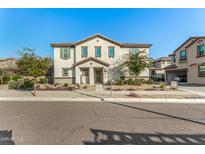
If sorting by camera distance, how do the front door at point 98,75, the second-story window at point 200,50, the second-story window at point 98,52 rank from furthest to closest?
the front door at point 98,75 < the second-story window at point 98,52 < the second-story window at point 200,50

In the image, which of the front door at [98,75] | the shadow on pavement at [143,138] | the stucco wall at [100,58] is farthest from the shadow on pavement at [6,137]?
the front door at [98,75]

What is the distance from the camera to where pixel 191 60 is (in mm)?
25156

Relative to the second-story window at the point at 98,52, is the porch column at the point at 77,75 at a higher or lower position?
lower

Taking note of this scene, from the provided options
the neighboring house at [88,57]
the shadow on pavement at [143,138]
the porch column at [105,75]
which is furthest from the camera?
the neighboring house at [88,57]

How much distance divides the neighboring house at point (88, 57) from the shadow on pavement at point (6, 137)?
59.8 ft

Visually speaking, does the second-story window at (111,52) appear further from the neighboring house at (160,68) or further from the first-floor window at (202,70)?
the neighboring house at (160,68)

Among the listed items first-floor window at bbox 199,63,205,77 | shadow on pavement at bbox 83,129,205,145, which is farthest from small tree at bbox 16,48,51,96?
first-floor window at bbox 199,63,205,77

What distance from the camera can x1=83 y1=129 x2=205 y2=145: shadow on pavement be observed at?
378cm

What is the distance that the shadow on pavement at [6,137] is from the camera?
12.5 ft

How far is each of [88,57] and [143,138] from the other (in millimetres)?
19805

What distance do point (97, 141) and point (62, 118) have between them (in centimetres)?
258

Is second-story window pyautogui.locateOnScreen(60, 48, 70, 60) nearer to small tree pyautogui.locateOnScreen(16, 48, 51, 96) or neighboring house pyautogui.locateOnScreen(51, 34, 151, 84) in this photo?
neighboring house pyautogui.locateOnScreen(51, 34, 151, 84)

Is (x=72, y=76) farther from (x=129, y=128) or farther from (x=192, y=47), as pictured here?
(x=192, y=47)

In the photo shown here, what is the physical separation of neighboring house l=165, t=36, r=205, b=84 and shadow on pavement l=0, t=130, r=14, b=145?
2619 centimetres
